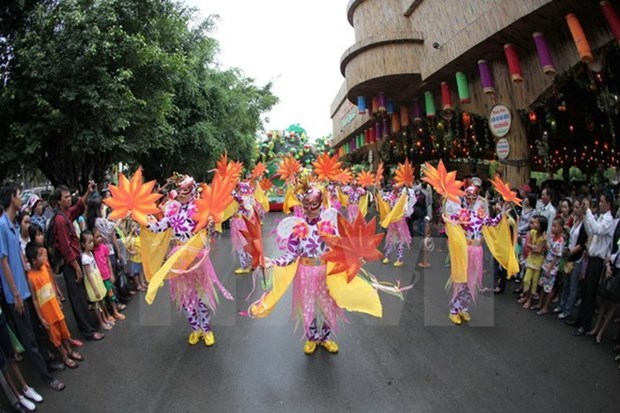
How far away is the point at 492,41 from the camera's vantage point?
8336mm

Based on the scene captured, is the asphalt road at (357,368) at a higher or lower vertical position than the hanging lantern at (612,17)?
lower

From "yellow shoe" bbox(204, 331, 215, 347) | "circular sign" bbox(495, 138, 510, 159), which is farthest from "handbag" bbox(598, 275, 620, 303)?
"circular sign" bbox(495, 138, 510, 159)

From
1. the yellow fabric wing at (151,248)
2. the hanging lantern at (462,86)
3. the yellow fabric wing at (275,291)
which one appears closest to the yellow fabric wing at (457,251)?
the yellow fabric wing at (275,291)

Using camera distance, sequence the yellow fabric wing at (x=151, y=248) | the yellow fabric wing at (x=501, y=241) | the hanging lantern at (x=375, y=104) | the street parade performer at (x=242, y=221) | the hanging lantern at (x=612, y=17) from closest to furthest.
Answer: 1. the yellow fabric wing at (x=151, y=248)
2. the yellow fabric wing at (x=501, y=241)
3. the hanging lantern at (x=612, y=17)
4. the street parade performer at (x=242, y=221)
5. the hanging lantern at (x=375, y=104)

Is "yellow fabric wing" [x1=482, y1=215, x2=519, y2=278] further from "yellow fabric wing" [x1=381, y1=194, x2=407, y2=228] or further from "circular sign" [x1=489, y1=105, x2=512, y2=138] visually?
"circular sign" [x1=489, y1=105, x2=512, y2=138]

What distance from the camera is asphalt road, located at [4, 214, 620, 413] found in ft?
11.8

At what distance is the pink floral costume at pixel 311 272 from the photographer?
4113 mm

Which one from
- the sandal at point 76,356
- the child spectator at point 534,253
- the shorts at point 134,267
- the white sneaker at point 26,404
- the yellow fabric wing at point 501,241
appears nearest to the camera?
the white sneaker at point 26,404

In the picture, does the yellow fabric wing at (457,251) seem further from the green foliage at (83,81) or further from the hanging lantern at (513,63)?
the green foliage at (83,81)

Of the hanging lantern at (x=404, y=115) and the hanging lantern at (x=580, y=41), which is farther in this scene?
the hanging lantern at (x=404, y=115)

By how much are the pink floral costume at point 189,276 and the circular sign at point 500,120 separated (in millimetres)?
6988

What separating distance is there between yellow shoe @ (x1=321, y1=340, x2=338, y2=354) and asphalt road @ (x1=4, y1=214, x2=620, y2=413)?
82 mm

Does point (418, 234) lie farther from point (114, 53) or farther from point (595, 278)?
point (114, 53)

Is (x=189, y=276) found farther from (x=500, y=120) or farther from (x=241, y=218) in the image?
(x=500, y=120)
